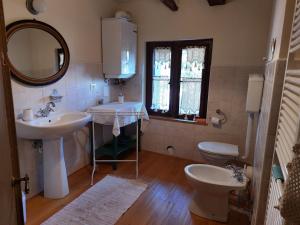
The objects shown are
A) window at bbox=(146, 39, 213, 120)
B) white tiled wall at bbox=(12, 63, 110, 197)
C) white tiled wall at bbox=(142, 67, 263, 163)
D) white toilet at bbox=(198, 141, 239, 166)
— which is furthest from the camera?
window at bbox=(146, 39, 213, 120)

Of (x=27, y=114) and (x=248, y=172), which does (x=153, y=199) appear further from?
(x=27, y=114)

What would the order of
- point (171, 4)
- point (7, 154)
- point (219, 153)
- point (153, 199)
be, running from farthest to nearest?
point (171, 4) < point (219, 153) < point (153, 199) < point (7, 154)

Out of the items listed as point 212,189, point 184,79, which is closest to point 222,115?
point 184,79

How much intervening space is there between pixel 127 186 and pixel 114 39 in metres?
1.90

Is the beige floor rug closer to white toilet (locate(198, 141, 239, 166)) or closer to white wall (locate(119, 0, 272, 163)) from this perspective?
white toilet (locate(198, 141, 239, 166))

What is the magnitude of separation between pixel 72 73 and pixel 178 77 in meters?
1.46

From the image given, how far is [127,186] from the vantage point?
93.8 inches

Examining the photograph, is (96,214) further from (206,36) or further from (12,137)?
(206,36)

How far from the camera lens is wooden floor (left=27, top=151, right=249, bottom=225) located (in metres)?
1.88

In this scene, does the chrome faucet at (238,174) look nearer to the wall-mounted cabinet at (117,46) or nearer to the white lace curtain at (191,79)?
the white lace curtain at (191,79)

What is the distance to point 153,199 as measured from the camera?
2.18 m

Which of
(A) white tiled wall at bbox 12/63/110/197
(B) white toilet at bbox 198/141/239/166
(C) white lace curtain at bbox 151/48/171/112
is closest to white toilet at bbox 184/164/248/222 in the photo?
(B) white toilet at bbox 198/141/239/166

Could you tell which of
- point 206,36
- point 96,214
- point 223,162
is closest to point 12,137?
point 96,214

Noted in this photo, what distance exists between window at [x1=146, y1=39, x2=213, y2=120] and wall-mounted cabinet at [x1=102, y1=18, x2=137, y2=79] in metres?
0.37
